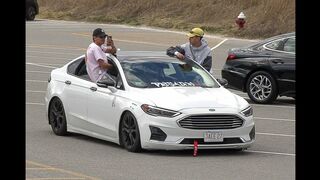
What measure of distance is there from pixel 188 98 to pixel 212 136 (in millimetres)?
632

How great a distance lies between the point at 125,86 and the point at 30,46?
21556 millimetres

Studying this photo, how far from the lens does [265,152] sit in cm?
1101

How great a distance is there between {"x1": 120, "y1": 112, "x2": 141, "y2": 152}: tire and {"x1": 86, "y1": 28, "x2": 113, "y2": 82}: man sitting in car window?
121cm

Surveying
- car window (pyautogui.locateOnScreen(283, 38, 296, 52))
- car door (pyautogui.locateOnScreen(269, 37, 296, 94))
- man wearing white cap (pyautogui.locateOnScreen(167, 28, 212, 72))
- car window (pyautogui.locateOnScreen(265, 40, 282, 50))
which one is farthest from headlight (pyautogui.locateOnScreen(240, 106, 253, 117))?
car window (pyautogui.locateOnScreen(265, 40, 282, 50))

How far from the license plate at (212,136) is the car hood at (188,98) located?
0.37 meters

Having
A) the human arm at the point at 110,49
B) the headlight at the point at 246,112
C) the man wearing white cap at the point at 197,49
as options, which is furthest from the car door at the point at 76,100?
the headlight at the point at 246,112

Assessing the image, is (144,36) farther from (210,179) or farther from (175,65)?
(210,179)

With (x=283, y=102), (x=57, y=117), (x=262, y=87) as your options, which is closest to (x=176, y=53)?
(x=57, y=117)

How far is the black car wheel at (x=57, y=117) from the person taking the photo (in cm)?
1228

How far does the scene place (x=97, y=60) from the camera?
38.6ft

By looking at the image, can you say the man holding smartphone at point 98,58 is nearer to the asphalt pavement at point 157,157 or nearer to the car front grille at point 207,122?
the asphalt pavement at point 157,157

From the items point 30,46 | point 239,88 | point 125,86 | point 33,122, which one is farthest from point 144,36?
point 125,86

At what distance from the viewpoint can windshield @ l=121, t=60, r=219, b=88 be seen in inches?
444

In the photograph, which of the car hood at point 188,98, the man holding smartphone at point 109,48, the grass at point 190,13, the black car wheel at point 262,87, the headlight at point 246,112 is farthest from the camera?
the grass at point 190,13
